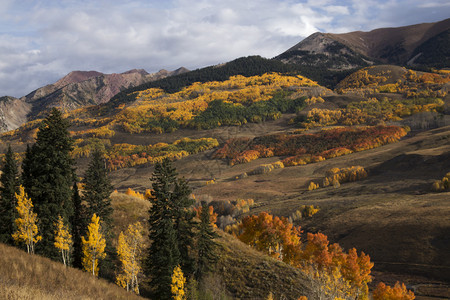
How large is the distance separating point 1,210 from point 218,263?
104 ft

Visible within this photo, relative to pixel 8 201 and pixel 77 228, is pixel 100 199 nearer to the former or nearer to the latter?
pixel 77 228

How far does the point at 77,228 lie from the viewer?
156ft

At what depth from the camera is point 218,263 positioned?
178 ft

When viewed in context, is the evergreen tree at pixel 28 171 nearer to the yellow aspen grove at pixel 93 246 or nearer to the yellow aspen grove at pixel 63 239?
the yellow aspen grove at pixel 63 239

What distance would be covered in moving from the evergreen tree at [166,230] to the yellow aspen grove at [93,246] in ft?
20.2

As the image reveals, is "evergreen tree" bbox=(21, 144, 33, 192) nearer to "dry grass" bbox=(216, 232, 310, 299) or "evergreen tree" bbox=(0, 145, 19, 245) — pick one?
"evergreen tree" bbox=(0, 145, 19, 245)

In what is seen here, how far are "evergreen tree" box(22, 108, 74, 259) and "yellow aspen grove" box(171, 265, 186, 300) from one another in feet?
47.6

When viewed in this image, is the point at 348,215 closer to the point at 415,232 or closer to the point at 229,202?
the point at 415,232

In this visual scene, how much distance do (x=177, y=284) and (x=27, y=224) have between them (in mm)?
18926

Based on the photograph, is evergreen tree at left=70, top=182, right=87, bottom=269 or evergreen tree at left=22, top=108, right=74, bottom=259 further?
evergreen tree at left=70, top=182, right=87, bottom=269

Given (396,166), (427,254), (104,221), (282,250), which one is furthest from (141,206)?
(396,166)

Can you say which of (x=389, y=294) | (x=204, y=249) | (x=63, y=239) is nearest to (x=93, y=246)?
(x=63, y=239)

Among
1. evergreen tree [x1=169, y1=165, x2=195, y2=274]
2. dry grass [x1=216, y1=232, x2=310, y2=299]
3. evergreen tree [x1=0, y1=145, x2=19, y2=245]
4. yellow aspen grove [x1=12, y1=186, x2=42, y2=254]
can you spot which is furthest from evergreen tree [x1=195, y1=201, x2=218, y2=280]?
evergreen tree [x1=0, y1=145, x2=19, y2=245]

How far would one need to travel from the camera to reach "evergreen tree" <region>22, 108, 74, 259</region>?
1645 inches
